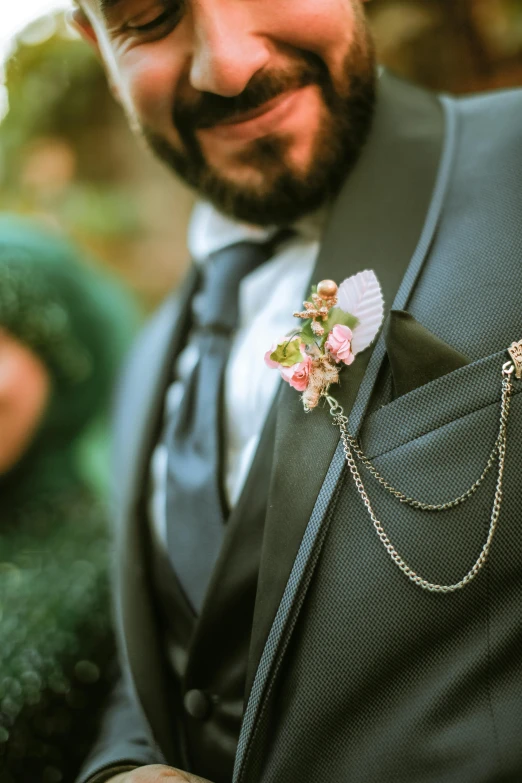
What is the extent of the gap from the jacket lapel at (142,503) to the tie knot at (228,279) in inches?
4.0

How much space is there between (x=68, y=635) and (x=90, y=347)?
1.81 feet

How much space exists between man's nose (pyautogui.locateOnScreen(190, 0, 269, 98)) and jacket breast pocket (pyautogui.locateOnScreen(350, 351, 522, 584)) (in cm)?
41

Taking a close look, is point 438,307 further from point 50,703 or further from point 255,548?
point 50,703

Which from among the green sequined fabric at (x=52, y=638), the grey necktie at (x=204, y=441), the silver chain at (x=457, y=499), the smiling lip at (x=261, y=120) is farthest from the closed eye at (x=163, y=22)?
the green sequined fabric at (x=52, y=638)

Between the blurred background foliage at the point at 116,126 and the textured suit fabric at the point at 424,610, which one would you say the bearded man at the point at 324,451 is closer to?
the textured suit fabric at the point at 424,610

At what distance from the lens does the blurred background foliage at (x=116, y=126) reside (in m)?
1.20

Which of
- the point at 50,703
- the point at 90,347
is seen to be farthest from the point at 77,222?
the point at 50,703

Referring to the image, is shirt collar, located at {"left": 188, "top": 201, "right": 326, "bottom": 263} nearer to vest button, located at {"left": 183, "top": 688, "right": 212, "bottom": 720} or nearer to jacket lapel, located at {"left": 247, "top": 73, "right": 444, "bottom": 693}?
jacket lapel, located at {"left": 247, "top": 73, "right": 444, "bottom": 693}

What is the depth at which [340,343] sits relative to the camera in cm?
58

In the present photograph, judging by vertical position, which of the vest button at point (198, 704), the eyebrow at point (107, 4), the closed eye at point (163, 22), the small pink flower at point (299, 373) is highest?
the eyebrow at point (107, 4)

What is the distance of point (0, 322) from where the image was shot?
3.33 feet

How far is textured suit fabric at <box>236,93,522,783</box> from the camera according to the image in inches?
21.5

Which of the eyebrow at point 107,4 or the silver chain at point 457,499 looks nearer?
the silver chain at point 457,499

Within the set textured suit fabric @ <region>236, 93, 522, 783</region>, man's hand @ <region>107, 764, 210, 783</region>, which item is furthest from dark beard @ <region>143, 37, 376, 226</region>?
man's hand @ <region>107, 764, 210, 783</region>
